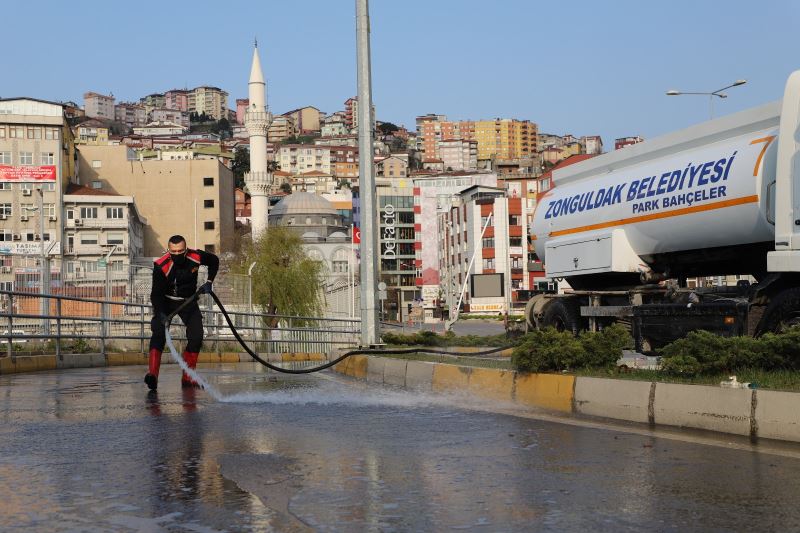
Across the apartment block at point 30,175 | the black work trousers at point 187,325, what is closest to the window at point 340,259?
the apartment block at point 30,175

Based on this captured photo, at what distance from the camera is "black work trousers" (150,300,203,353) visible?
12234mm

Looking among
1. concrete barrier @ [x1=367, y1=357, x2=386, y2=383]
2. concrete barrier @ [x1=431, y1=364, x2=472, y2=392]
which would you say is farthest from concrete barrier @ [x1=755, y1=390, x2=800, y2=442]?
concrete barrier @ [x1=367, y1=357, x2=386, y2=383]

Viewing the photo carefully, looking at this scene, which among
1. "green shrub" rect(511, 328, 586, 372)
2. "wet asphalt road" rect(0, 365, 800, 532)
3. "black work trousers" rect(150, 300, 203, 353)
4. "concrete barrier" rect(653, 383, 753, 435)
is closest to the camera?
"wet asphalt road" rect(0, 365, 800, 532)

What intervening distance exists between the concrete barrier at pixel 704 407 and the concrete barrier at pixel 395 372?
5.38 meters

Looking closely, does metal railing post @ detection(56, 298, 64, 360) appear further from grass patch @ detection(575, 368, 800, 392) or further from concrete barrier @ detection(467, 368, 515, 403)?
grass patch @ detection(575, 368, 800, 392)

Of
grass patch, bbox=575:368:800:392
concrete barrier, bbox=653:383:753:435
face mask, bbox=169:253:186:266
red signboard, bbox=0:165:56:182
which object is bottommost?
concrete barrier, bbox=653:383:753:435

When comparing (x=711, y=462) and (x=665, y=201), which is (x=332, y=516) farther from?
(x=665, y=201)

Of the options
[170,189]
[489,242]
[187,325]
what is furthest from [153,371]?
[170,189]

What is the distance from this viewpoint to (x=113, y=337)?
21406 mm

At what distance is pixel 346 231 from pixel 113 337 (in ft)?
448

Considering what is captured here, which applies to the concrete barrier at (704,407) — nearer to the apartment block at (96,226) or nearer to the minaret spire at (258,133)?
the apartment block at (96,226)

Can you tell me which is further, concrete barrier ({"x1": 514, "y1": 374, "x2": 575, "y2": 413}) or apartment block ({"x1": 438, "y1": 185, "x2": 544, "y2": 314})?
apartment block ({"x1": 438, "y1": 185, "x2": 544, "y2": 314})

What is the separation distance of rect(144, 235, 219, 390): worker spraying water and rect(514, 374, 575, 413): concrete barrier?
3923 mm

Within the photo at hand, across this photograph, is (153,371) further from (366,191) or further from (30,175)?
(30,175)
